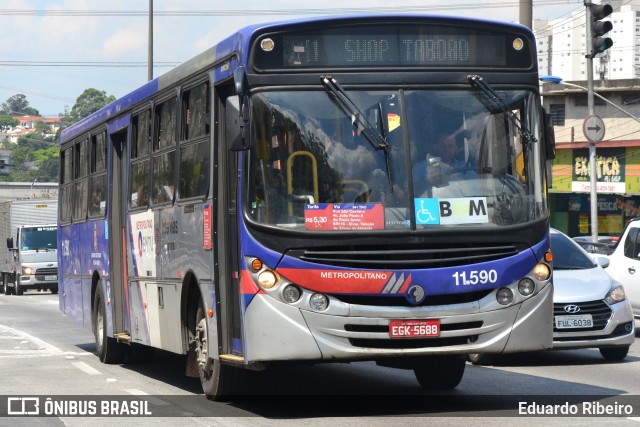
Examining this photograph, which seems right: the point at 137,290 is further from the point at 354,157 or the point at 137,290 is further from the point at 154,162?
the point at 354,157

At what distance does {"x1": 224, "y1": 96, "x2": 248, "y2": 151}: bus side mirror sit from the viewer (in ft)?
32.2

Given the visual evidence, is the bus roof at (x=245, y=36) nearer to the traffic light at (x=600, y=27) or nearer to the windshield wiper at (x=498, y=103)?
the windshield wiper at (x=498, y=103)

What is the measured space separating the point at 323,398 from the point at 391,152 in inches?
A: 105

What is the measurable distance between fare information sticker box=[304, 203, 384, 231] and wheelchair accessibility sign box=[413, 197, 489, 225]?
318mm

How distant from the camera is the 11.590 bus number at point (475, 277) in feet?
32.4

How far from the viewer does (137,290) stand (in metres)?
14.2

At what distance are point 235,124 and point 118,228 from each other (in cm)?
590

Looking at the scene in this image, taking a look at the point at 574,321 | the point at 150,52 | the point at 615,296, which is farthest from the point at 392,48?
the point at 150,52

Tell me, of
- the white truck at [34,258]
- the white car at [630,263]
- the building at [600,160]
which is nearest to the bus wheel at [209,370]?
the white car at [630,263]

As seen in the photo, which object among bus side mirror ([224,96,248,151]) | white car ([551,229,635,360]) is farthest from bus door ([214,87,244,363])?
white car ([551,229,635,360])

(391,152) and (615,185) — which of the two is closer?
(391,152)

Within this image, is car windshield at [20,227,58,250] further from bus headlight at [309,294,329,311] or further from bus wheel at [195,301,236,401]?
bus headlight at [309,294,329,311]

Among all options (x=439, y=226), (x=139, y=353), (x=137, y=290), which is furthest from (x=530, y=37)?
(x=139, y=353)

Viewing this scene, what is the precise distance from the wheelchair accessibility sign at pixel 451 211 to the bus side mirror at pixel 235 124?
54.3 inches
